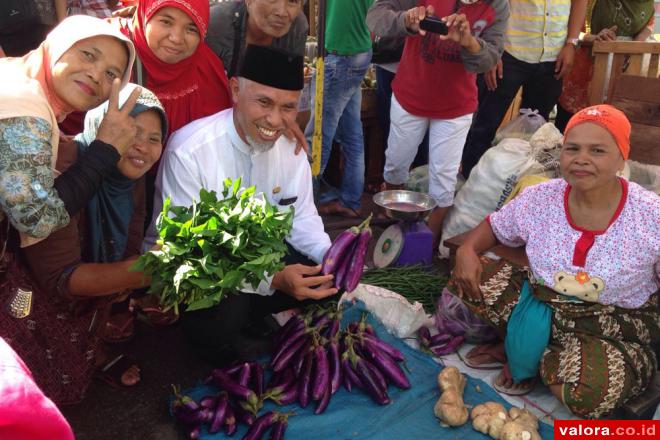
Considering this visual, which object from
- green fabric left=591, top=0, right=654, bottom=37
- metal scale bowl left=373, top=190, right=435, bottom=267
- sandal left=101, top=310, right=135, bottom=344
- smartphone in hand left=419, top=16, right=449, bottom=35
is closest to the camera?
sandal left=101, top=310, right=135, bottom=344

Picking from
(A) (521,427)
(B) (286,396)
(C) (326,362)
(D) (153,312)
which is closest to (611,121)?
(A) (521,427)

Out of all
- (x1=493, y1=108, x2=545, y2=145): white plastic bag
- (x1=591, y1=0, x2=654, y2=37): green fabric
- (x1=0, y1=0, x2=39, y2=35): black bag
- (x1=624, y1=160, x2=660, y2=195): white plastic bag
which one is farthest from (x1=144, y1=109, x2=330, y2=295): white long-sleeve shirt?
(x1=591, y1=0, x2=654, y2=37): green fabric

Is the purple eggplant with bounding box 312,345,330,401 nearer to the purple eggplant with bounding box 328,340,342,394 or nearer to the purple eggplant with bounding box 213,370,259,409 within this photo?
the purple eggplant with bounding box 328,340,342,394

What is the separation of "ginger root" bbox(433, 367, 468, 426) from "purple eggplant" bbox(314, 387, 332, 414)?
1.78 feet

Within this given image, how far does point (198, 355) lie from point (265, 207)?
1.30 meters

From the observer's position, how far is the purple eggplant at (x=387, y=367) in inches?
118

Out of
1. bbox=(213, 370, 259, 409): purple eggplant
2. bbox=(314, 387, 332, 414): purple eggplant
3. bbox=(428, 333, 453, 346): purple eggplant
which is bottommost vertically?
bbox=(428, 333, 453, 346): purple eggplant

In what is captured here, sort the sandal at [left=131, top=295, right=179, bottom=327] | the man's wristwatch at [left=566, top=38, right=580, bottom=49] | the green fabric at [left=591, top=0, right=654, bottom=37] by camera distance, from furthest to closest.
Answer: the green fabric at [left=591, top=0, right=654, bottom=37] → the man's wristwatch at [left=566, top=38, right=580, bottom=49] → the sandal at [left=131, top=295, right=179, bottom=327]

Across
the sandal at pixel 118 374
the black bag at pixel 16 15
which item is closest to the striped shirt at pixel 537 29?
the black bag at pixel 16 15

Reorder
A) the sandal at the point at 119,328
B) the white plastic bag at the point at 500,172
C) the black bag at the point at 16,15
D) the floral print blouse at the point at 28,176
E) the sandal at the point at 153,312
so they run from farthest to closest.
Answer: the white plastic bag at the point at 500,172 < the black bag at the point at 16,15 < the sandal at the point at 153,312 < the sandal at the point at 119,328 < the floral print blouse at the point at 28,176

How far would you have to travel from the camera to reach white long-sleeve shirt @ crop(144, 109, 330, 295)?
2893 mm

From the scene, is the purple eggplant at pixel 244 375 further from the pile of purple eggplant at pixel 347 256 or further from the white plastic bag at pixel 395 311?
the white plastic bag at pixel 395 311

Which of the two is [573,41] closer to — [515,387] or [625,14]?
[625,14]

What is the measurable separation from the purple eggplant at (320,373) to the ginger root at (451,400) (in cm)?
57
